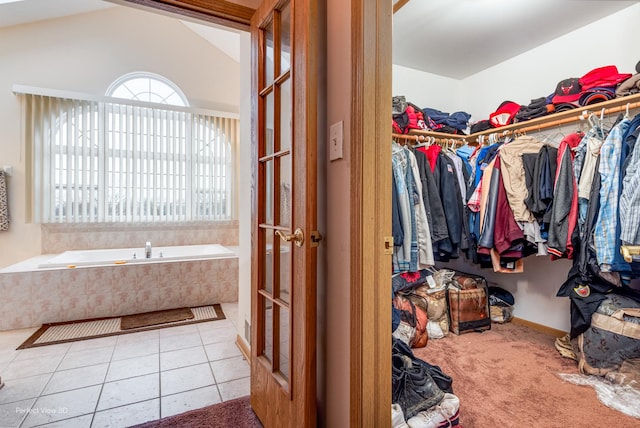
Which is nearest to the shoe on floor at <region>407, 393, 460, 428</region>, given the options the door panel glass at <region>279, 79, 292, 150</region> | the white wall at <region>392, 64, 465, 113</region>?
the door panel glass at <region>279, 79, 292, 150</region>

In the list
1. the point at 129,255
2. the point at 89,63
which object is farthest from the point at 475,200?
the point at 89,63

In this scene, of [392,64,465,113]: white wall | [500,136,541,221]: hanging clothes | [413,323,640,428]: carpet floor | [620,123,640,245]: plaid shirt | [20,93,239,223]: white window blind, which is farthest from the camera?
[20,93,239,223]: white window blind

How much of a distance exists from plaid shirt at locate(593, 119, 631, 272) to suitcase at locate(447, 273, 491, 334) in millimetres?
929

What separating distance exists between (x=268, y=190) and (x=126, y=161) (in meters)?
3.25

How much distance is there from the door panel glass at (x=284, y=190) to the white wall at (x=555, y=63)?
8.19 feet

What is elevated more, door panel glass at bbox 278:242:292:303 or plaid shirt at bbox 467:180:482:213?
plaid shirt at bbox 467:180:482:213

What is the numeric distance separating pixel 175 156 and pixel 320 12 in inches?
136

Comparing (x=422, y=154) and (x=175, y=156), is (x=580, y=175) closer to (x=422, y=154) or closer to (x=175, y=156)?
(x=422, y=154)

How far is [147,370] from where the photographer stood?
6.88 ft

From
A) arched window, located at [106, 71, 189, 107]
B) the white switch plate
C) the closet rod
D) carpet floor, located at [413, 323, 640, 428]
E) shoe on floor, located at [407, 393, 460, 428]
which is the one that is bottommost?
carpet floor, located at [413, 323, 640, 428]

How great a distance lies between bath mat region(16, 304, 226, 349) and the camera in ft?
8.25

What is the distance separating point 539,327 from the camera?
271 cm

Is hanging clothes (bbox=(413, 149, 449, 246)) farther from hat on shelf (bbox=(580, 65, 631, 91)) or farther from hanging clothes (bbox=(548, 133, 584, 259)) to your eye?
hat on shelf (bbox=(580, 65, 631, 91))

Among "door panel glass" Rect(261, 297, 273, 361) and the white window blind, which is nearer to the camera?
"door panel glass" Rect(261, 297, 273, 361)
